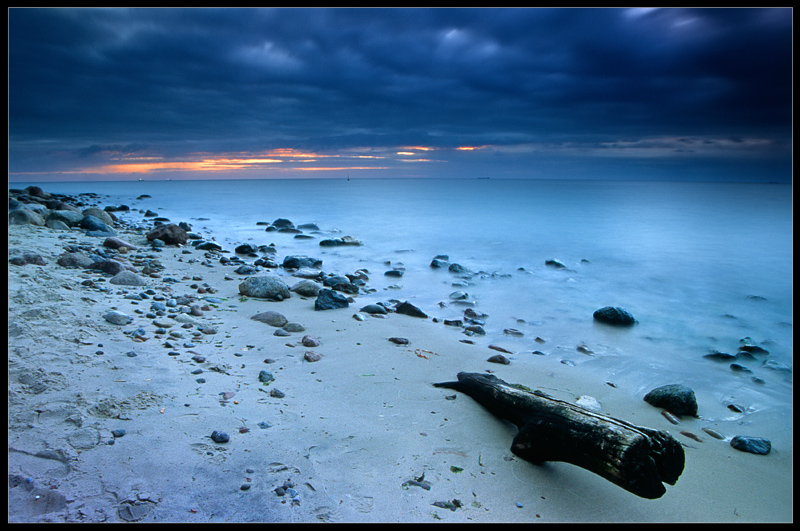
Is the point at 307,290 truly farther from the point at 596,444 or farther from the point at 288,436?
the point at 596,444

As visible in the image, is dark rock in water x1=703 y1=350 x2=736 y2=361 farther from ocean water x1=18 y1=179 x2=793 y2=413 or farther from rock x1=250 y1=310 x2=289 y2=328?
rock x1=250 y1=310 x2=289 y2=328

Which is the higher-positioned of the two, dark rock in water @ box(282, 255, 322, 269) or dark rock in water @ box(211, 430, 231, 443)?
dark rock in water @ box(282, 255, 322, 269)

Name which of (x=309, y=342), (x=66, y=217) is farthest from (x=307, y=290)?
(x=66, y=217)

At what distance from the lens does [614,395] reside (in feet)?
13.9

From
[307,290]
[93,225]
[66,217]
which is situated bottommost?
[307,290]

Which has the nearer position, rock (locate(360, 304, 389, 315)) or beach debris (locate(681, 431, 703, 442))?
beach debris (locate(681, 431, 703, 442))

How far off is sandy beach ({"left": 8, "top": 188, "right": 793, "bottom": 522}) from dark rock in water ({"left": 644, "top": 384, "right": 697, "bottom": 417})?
0.43ft

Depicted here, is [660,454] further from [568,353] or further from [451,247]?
[451,247]

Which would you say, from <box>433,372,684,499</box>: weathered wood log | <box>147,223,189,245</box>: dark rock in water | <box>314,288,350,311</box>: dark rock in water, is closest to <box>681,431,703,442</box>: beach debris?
<box>433,372,684,499</box>: weathered wood log

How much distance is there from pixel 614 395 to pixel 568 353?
1342 mm

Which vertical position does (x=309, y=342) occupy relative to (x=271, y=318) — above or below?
below

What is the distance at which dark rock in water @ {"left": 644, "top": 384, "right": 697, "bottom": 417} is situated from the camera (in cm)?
395

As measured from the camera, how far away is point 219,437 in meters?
2.53

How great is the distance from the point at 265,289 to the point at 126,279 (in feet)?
6.37
